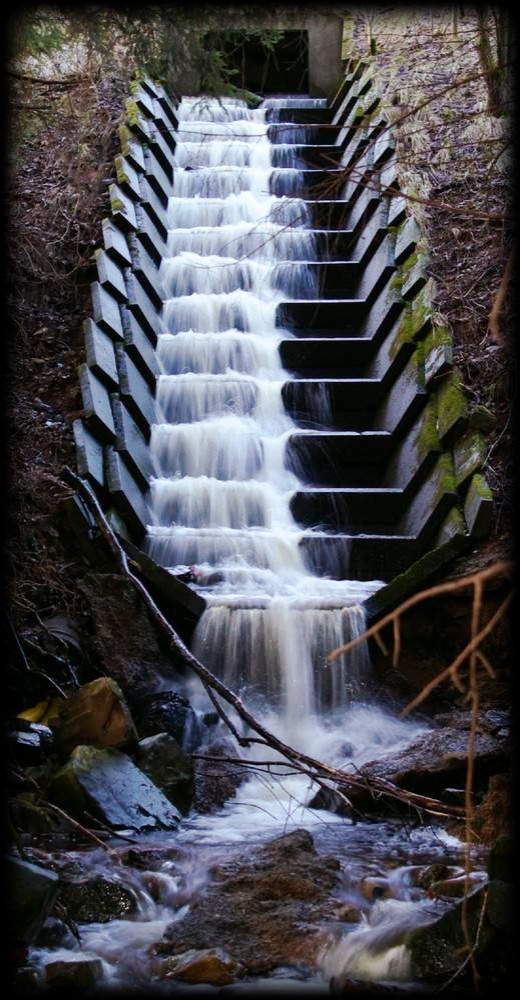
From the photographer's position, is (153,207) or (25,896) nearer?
(25,896)

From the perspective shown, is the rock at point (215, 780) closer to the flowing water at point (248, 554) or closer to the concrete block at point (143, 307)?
the flowing water at point (248, 554)

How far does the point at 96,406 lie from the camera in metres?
7.76

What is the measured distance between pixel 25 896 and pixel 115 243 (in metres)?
7.80

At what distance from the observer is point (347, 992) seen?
322cm

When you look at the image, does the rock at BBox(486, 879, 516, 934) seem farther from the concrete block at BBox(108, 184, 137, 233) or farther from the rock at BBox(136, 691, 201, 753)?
the concrete block at BBox(108, 184, 137, 233)

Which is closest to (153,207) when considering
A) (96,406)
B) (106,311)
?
(106,311)

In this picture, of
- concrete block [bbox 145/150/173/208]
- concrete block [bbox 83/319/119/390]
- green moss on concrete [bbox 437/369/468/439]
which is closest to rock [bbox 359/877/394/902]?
green moss on concrete [bbox 437/369/468/439]

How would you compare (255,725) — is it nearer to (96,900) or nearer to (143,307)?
(96,900)

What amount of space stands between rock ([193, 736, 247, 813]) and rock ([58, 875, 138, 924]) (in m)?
1.32

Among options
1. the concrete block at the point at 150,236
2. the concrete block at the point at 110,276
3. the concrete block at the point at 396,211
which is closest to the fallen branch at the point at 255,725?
the concrete block at the point at 110,276

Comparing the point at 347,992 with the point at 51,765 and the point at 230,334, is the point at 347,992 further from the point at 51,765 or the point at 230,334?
the point at 230,334

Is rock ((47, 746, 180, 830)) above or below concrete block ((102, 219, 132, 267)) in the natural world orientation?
below

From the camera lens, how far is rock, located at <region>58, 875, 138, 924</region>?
12.6 feet

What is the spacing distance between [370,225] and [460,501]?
4823mm
